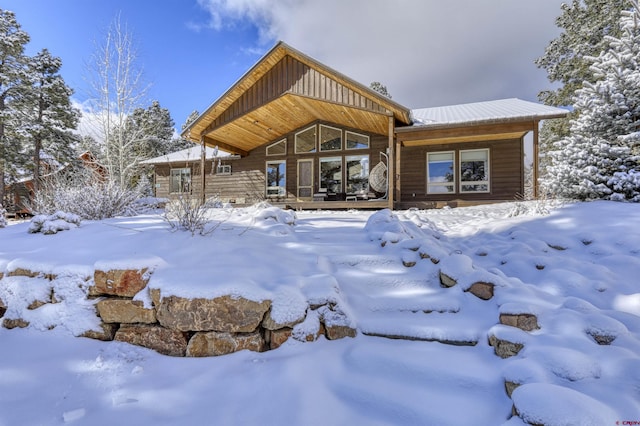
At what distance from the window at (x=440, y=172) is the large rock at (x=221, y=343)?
31.8 ft

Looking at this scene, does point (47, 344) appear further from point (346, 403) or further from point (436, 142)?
point (436, 142)

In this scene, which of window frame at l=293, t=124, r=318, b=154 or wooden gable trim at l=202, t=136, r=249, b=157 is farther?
window frame at l=293, t=124, r=318, b=154

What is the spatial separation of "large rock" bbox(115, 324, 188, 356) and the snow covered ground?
2.5 inches

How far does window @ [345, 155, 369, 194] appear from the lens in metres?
11.4

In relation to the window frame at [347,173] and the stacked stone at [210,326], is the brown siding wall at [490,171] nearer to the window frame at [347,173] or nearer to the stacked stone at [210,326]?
the window frame at [347,173]

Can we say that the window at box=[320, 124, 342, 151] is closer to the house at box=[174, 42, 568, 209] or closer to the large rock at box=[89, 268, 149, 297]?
the house at box=[174, 42, 568, 209]

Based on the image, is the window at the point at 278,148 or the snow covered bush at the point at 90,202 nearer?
the snow covered bush at the point at 90,202

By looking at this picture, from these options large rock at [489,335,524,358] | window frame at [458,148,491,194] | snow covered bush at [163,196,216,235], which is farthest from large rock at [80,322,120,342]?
window frame at [458,148,491,194]

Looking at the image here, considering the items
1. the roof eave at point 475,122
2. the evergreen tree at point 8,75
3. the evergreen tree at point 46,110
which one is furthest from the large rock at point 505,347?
the evergreen tree at point 8,75

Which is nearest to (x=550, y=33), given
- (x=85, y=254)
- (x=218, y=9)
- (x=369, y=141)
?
(x=369, y=141)

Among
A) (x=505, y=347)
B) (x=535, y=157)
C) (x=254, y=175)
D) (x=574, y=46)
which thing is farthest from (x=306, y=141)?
(x=574, y=46)

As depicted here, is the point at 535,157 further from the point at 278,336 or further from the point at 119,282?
the point at 119,282

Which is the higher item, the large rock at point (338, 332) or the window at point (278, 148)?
the window at point (278, 148)

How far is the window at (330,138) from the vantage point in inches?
464
